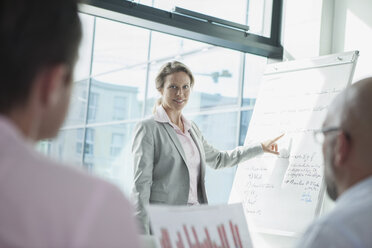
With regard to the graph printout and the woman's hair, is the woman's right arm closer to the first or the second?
the woman's hair

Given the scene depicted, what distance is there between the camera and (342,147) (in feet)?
3.50

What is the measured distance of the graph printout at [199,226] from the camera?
3.76 feet

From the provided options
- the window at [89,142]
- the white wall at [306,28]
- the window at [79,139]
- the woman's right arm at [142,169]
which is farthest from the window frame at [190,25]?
the window at [79,139]

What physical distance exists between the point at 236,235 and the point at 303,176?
1.79m

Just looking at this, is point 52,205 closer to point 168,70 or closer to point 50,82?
point 50,82

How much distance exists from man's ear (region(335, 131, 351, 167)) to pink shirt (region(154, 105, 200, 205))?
1.83m

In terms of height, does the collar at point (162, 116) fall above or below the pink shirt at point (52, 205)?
above

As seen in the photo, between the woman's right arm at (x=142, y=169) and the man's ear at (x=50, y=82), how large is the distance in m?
2.19

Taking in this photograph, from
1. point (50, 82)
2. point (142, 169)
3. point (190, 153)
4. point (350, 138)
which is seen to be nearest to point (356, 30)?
point (190, 153)

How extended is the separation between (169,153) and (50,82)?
2299mm

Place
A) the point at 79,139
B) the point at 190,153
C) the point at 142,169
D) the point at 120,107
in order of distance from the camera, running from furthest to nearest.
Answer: the point at 120,107, the point at 79,139, the point at 190,153, the point at 142,169

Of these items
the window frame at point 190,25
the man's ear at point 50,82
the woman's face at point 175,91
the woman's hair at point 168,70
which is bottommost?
the man's ear at point 50,82

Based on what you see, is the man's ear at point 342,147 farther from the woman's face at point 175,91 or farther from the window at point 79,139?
the window at point 79,139

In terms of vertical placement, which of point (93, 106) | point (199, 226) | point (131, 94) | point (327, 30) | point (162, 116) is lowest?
point (199, 226)
